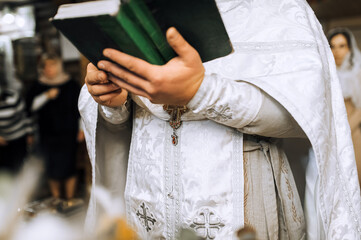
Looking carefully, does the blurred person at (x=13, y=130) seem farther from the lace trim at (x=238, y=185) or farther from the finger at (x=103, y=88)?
the lace trim at (x=238, y=185)

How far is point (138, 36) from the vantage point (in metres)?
0.62

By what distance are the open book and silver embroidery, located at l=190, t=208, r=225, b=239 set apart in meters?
0.43

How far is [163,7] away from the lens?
2.03ft

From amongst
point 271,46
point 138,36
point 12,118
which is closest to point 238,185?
point 271,46

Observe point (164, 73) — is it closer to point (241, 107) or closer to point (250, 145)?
point (241, 107)

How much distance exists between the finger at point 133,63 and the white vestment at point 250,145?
0.24 meters

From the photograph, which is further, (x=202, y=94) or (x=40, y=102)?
(x=40, y=102)

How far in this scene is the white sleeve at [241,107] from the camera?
76cm

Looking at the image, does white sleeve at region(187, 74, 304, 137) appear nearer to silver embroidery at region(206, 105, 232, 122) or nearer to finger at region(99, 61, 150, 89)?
silver embroidery at region(206, 105, 232, 122)

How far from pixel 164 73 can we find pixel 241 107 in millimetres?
233

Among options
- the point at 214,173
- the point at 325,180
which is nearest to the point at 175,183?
the point at 214,173

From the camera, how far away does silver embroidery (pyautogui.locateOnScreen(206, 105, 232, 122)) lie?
0.78 metres

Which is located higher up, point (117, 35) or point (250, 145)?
point (117, 35)

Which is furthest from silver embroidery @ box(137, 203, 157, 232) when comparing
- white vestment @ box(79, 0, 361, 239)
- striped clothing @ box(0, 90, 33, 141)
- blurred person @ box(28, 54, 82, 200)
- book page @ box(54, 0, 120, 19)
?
striped clothing @ box(0, 90, 33, 141)
